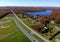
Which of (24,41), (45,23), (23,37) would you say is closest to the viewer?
(24,41)

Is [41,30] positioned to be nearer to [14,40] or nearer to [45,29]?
[45,29]

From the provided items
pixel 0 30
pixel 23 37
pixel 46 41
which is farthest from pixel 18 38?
pixel 0 30

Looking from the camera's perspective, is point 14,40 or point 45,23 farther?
point 45,23

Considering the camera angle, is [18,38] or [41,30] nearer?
[18,38]

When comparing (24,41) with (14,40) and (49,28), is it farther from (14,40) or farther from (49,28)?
(49,28)

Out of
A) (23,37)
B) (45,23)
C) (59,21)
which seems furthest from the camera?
(59,21)

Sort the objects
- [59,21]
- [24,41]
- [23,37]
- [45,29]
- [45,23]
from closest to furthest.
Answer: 1. [24,41]
2. [23,37]
3. [45,29]
4. [45,23]
5. [59,21]

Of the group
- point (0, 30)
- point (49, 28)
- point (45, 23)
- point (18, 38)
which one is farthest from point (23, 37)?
point (45, 23)

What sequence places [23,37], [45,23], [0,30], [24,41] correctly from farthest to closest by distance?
[45,23]
[0,30]
[23,37]
[24,41]
